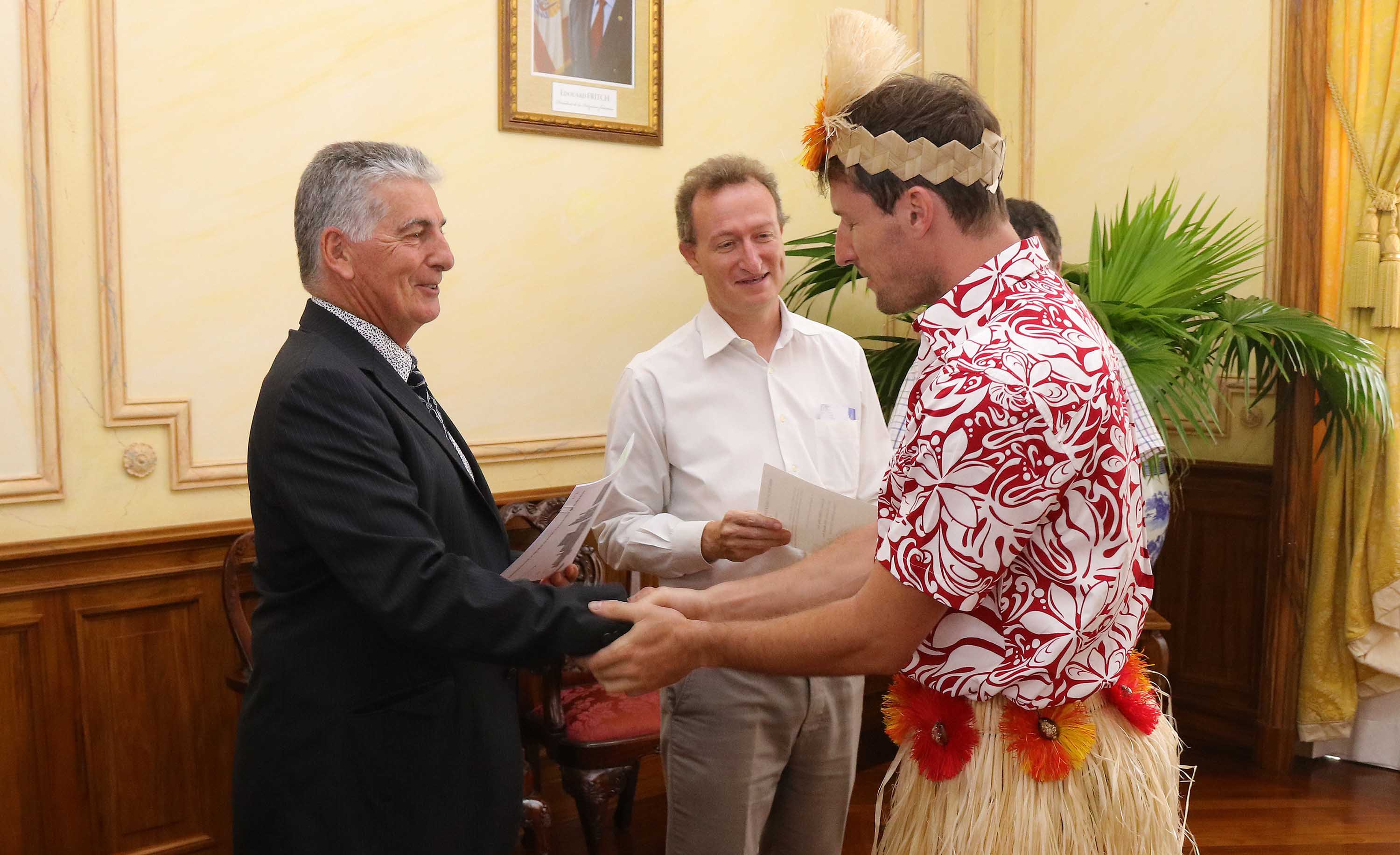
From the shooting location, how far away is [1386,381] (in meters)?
3.71

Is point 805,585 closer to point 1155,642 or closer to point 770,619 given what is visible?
point 770,619

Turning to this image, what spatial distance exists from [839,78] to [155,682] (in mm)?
2257

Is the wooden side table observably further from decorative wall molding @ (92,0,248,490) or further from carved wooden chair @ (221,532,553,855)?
decorative wall molding @ (92,0,248,490)

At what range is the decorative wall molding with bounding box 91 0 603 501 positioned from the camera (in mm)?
2598

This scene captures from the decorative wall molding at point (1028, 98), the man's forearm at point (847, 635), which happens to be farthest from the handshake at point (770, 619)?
the decorative wall molding at point (1028, 98)

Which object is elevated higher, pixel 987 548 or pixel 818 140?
pixel 818 140

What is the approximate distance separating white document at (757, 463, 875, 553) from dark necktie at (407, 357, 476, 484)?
0.47 metres

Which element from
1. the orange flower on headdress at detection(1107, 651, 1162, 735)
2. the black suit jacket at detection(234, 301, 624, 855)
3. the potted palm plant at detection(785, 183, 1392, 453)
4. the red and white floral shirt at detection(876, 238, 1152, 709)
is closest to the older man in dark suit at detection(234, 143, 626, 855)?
the black suit jacket at detection(234, 301, 624, 855)

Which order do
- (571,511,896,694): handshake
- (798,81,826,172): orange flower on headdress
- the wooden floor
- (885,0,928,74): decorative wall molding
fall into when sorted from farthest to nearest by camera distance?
(885,0,928,74): decorative wall molding < the wooden floor < (798,81,826,172): orange flower on headdress < (571,511,896,694): handshake

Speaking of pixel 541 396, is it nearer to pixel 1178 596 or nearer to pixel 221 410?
pixel 221 410

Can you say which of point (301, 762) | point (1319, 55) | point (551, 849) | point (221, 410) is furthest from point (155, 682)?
point (1319, 55)

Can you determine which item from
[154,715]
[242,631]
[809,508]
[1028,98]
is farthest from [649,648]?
[1028,98]

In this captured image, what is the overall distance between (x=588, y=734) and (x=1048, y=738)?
170 cm

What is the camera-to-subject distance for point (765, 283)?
219 centimetres
